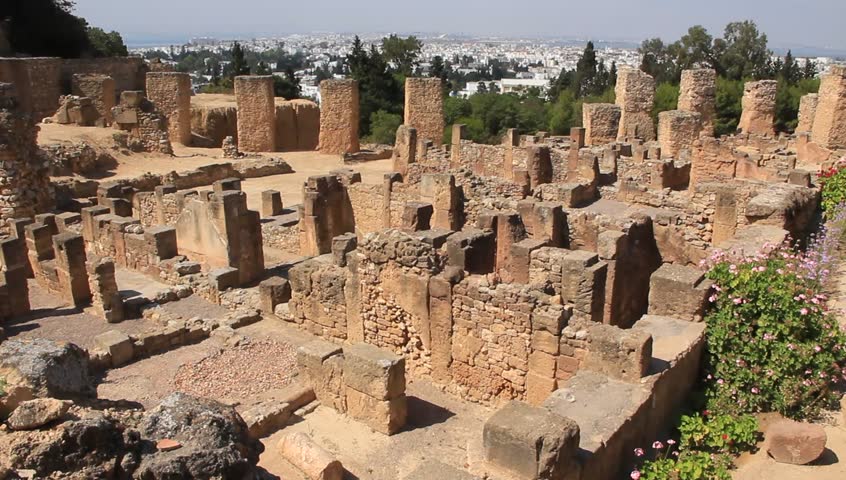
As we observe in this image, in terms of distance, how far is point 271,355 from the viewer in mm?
10352

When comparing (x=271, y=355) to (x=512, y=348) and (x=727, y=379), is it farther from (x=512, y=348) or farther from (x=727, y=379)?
(x=727, y=379)

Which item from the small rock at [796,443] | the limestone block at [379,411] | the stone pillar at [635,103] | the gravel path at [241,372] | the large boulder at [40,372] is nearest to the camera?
the large boulder at [40,372]

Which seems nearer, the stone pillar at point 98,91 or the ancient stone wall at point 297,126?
the stone pillar at point 98,91

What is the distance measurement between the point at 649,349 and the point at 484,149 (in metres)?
17.5

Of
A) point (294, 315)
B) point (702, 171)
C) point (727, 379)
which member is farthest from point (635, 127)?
point (727, 379)

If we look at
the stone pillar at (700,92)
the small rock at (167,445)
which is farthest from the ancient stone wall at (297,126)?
the small rock at (167,445)

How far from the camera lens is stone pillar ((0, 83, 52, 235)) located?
15.4 m

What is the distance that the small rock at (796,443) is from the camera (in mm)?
5746

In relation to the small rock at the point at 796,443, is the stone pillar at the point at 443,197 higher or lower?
higher

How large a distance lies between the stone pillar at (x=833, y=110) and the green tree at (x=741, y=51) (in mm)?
→ 34662

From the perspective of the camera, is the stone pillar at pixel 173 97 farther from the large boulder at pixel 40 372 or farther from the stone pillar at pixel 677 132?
the large boulder at pixel 40 372

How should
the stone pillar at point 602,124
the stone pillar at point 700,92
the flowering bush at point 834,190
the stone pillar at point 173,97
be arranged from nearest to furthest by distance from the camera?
the flowering bush at point 834,190
the stone pillar at point 602,124
the stone pillar at point 700,92
the stone pillar at point 173,97

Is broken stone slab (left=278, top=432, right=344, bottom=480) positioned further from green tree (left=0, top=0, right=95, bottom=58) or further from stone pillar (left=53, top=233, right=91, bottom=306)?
green tree (left=0, top=0, right=95, bottom=58)

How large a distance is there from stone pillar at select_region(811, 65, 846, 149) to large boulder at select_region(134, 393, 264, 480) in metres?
23.8
